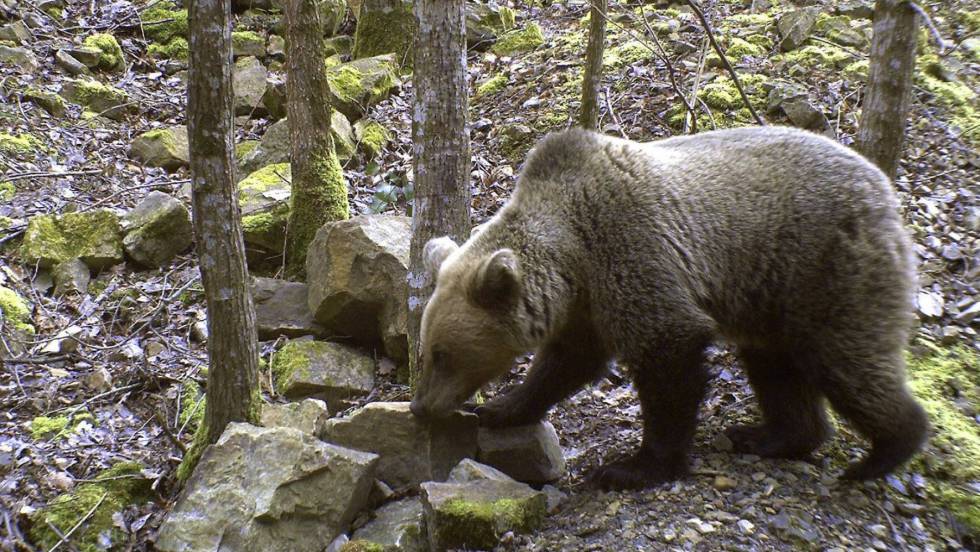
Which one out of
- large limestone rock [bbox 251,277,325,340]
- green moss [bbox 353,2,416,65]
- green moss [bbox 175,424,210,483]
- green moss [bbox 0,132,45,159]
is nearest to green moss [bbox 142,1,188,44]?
green moss [bbox 353,2,416,65]

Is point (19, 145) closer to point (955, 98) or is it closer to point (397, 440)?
point (397, 440)

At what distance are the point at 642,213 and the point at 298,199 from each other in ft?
16.0

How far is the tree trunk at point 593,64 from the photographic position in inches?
336

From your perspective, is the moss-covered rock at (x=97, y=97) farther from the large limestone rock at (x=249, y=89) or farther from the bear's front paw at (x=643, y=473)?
the bear's front paw at (x=643, y=473)

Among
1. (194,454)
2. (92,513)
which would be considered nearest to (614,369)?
(194,454)

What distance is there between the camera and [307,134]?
333 inches

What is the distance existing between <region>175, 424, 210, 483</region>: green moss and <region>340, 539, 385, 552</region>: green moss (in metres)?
1.51

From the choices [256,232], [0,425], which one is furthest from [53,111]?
[0,425]

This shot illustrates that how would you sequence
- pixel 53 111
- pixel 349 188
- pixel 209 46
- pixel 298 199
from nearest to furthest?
pixel 209 46
pixel 298 199
pixel 349 188
pixel 53 111

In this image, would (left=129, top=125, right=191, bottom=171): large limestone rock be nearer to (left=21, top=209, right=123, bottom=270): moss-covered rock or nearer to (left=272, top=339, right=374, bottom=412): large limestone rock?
(left=21, top=209, right=123, bottom=270): moss-covered rock

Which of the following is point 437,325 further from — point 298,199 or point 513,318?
point 298,199

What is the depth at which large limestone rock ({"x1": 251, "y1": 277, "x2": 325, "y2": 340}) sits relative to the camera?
746 centimetres

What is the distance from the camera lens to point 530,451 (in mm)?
5172

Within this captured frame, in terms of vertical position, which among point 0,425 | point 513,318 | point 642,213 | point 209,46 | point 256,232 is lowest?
point 0,425
